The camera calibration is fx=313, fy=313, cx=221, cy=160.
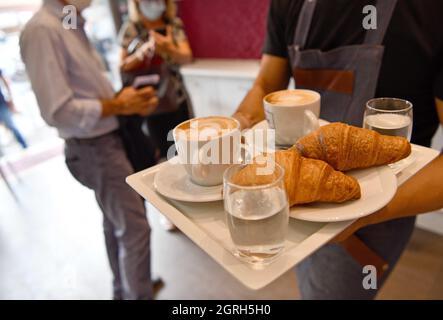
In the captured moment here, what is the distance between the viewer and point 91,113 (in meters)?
0.91

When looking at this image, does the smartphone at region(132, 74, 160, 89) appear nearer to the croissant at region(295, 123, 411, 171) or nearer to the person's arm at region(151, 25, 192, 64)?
the person's arm at region(151, 25, 192, 64)

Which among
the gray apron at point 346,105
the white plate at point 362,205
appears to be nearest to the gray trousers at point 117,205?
the gray apron at point 346,105

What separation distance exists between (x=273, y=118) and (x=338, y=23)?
260 mm

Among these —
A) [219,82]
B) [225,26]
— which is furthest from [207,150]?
[225,26]

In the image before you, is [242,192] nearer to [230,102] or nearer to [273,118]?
[273,118]

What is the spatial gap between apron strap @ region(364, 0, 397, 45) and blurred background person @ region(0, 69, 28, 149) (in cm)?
110

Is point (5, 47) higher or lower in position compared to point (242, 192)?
higher

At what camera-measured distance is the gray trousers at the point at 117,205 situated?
973 millimetres

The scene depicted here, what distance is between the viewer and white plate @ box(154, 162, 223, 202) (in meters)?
0.46

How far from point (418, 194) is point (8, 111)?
171 centimetres

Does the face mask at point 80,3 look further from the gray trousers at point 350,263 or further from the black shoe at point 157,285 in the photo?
the black shoe at point 157,285

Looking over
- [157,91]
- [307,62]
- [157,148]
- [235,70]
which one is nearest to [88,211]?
[157,148]

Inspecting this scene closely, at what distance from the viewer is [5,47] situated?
87cm

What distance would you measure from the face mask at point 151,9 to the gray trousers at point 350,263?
4.27 ft
